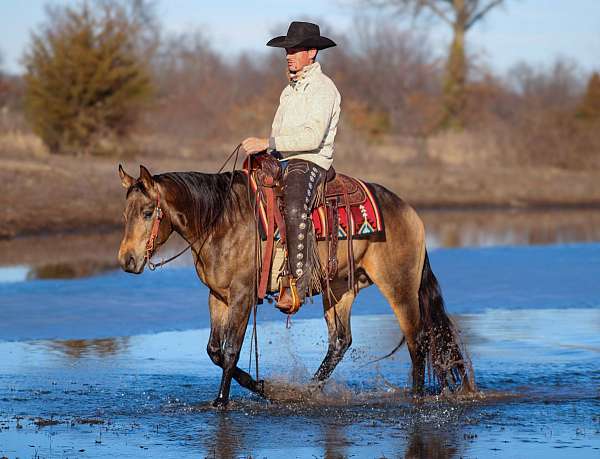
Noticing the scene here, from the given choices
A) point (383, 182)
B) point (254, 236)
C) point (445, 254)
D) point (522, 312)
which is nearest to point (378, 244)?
point (254, 236)

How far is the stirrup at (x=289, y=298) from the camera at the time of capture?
756cm

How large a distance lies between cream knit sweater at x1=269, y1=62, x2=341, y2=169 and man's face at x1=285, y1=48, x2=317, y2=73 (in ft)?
0.14

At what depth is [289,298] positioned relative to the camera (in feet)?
25.1

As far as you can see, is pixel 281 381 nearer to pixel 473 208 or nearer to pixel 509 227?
pixel 509 227

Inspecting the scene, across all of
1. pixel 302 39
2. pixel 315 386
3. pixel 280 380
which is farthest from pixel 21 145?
pixel 302 39

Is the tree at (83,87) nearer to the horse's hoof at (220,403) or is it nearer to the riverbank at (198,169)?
the riverbank at (198,169)

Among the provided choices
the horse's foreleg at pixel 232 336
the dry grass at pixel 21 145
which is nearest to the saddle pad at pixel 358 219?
the horse's foreleg at pixel 232 336

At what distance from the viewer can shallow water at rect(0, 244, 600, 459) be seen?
258 inches

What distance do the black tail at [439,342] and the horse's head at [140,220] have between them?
2.23 m

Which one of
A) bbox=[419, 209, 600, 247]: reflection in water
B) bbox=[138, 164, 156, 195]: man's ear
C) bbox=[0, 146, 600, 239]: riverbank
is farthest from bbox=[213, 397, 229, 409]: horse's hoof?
bbox=[0, 146, 600, 239]: riverbank

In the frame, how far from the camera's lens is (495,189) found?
2916 centimetres

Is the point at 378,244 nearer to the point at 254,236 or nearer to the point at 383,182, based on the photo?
the point at 254,236

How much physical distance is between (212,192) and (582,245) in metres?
12.5

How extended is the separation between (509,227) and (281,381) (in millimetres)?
15555
